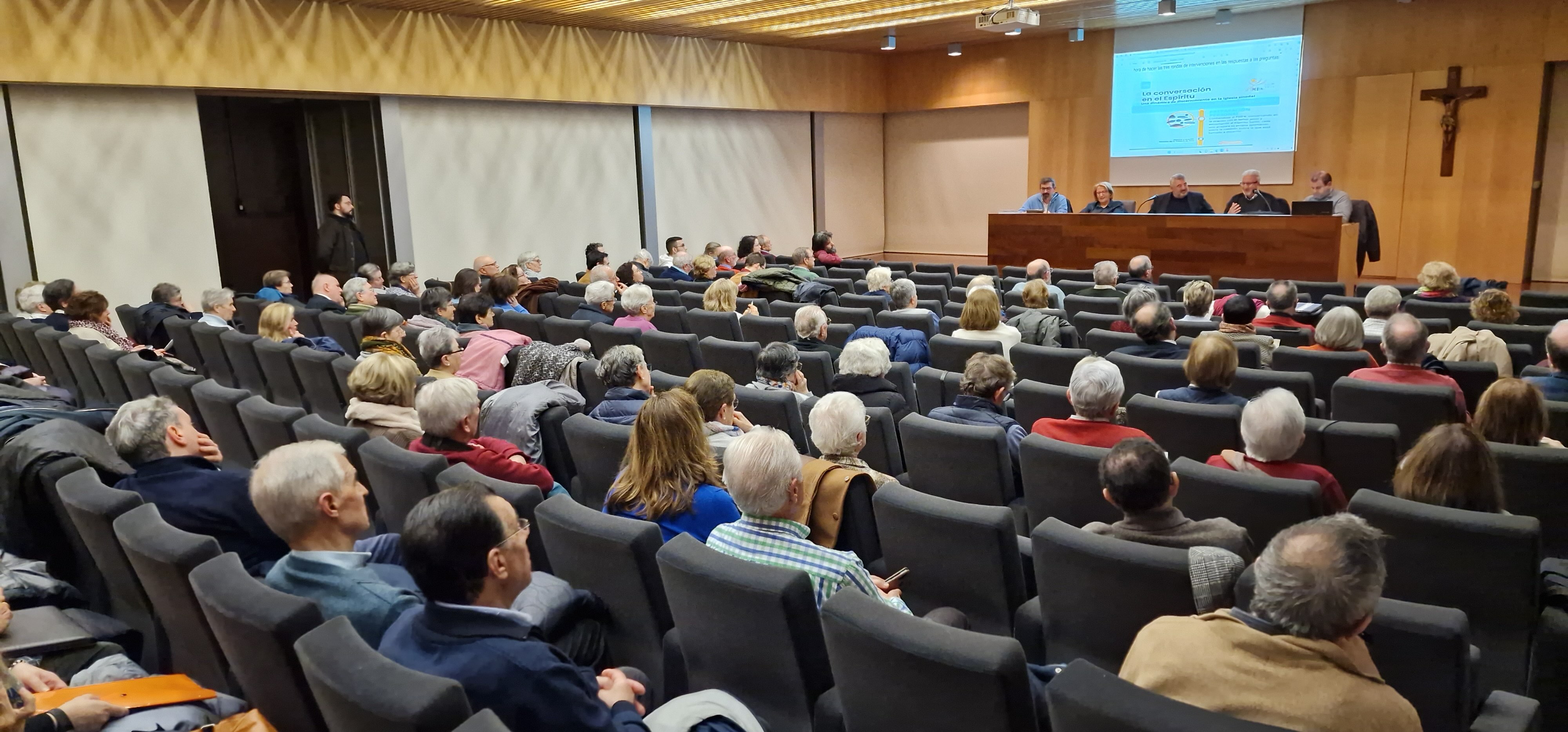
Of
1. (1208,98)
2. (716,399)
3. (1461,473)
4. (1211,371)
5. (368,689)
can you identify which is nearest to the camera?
(368,689)

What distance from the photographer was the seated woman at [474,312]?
6.32 meters

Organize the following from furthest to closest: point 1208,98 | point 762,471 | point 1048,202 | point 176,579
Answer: point 1208,98, point 1048,202, point 762,471, point 176,579

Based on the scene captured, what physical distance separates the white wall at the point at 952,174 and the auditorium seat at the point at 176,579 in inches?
605

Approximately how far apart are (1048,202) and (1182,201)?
1.75 metres

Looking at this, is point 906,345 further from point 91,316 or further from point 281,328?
point 91,316

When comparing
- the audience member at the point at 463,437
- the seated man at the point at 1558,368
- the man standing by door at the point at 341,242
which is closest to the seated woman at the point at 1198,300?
the seated man at the point at 1558,368

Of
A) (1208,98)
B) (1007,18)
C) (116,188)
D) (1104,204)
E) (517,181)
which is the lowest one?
(1104,204)

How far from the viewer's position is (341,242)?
11430 mm

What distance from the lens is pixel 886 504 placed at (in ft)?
9.42

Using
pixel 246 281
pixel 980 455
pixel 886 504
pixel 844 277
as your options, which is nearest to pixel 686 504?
pixel 886 504

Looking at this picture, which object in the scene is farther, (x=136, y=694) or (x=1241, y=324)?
(x=1241, y=324)

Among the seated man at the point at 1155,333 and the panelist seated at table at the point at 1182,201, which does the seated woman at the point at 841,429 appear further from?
the panelist seated at table at the point at 1182,201

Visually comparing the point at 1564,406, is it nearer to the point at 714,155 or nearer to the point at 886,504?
the point at 886,504

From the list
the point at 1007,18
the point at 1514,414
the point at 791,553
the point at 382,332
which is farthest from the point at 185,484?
the point at 1007,18
